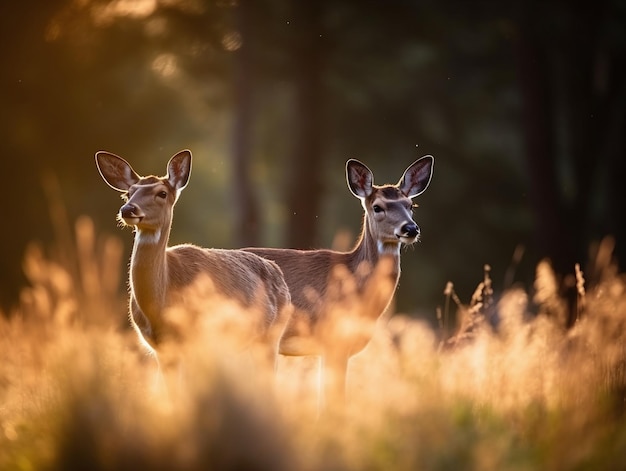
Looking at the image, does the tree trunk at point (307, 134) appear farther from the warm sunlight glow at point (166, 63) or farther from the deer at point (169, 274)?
the deer at point (169, 274)

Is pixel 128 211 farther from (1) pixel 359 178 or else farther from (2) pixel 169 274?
(1) pixel 359 178

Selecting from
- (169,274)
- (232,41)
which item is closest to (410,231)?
(169,274)

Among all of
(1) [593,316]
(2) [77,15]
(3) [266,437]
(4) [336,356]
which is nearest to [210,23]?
(2) [77,15]

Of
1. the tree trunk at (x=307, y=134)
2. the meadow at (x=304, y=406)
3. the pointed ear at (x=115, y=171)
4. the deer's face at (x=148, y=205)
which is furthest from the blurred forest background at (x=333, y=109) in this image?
the meadow at (x=304, y=406)

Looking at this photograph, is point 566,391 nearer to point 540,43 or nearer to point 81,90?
point 540,43

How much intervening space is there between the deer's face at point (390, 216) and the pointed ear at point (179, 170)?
2107 millimetres

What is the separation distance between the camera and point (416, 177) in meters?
10.6

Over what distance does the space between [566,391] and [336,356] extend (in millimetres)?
2670

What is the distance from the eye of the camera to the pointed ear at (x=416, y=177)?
10.5 meters

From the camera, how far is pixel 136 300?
795 cm

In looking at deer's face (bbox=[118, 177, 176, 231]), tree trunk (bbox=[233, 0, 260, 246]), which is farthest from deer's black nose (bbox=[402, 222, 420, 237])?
tree trunk (bbox=[233, 0, 260, 246])

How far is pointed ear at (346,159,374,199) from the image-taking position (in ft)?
34.4

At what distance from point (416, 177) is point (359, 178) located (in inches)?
20.8

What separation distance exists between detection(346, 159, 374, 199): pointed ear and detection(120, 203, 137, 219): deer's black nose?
306 cm
